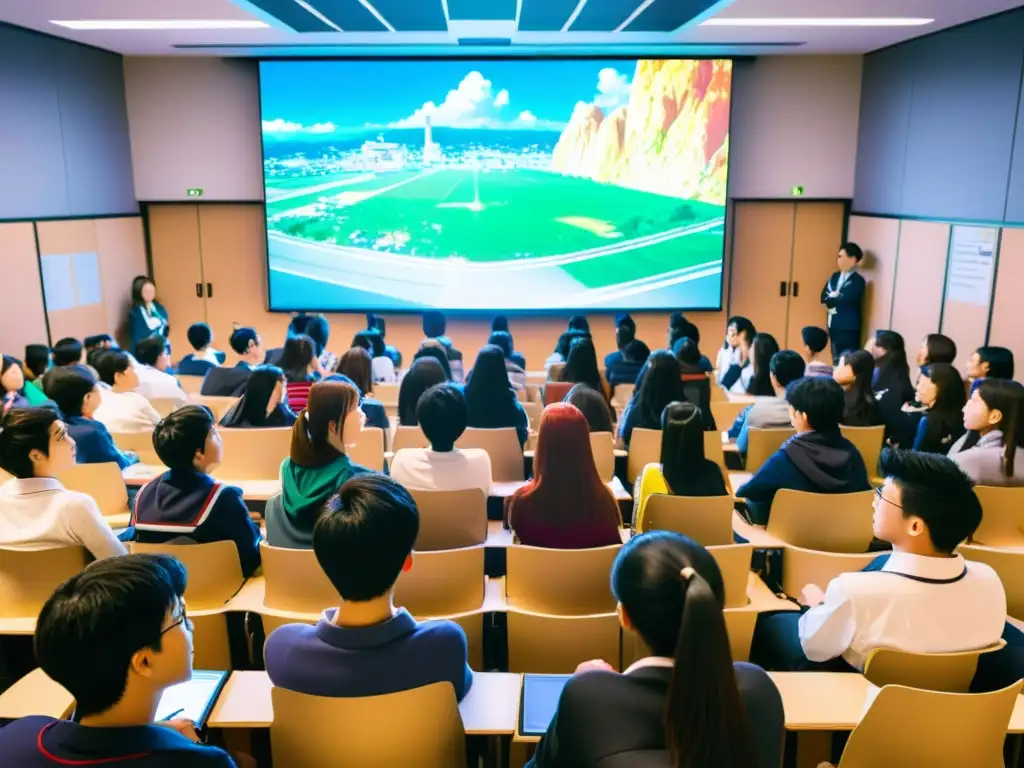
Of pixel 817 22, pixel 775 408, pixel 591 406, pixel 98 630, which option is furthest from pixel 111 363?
pixel 817 22

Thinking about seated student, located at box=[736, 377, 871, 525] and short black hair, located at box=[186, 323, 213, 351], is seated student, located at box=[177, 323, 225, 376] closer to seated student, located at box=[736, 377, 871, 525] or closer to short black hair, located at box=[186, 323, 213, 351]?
short black hair, located at box=[186, 323, 213, 351]

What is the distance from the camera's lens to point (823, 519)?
3303 millimetres

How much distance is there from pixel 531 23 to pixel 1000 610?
655cm

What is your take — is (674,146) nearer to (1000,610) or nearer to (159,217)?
(159,217)

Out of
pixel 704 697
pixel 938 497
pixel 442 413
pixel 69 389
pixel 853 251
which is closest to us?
pixel 704 697

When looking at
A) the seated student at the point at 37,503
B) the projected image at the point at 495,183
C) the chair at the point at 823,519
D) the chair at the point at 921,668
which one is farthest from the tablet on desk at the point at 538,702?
the projected image at the point at 495,183

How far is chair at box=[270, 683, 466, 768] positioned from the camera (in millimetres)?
1749

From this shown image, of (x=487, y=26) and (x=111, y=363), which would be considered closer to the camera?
(x=111, y=363)

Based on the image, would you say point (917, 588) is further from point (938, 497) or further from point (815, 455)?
point (815, 455)

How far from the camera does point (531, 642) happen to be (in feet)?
8.32

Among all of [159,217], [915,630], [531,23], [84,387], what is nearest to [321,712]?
[915,630]

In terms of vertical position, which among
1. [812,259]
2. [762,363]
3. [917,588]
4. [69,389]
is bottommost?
[762,363]

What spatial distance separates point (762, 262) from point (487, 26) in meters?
4.34

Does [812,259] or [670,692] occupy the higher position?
[812,259]
